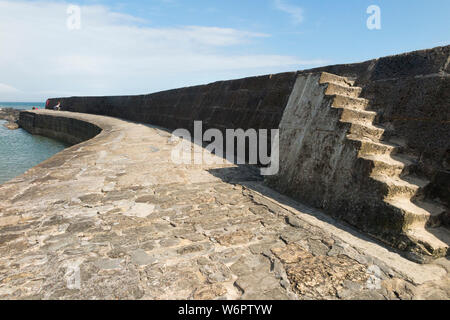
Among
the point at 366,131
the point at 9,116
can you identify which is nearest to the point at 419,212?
the point at 366,131

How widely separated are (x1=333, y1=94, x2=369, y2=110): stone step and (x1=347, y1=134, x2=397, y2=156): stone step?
501 millimetres

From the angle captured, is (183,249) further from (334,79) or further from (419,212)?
(334,79)

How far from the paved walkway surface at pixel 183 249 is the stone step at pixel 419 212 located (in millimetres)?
312

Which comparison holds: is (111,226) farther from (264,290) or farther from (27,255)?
(264,290)

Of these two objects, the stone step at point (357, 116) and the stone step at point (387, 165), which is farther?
the stone step at point (357, 116)

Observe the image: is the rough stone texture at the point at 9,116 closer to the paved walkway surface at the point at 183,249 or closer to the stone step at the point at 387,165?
the paved walkway surface at the point at 183,249

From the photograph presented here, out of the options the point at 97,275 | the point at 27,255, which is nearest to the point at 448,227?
the point at 97,275


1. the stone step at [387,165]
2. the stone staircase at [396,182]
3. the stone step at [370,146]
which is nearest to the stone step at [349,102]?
the stone staircase at [396,182]

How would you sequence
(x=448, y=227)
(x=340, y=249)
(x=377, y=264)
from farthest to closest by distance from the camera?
(x=448, y=227) → (x=340, y=249) → (x=377, y=264)

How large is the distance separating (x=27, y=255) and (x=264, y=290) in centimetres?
165

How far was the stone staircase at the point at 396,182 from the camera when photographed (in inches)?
80.5

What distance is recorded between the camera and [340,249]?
2100mm

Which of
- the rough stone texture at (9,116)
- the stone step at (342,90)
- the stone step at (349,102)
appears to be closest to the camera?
the stone step at (349,102)

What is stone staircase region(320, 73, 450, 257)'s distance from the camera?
6.71ft
